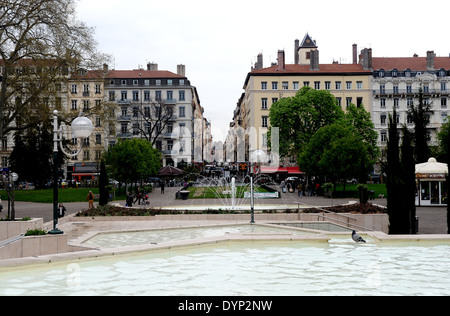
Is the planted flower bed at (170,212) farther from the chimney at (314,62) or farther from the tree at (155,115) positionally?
the chimney at (314,62)

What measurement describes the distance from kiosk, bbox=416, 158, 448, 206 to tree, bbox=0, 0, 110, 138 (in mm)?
25371

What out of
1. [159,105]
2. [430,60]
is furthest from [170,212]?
[430,60]

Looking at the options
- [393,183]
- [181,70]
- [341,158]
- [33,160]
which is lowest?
[393,183]

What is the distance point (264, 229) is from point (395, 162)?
232 inches

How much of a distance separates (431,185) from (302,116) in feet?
90.0

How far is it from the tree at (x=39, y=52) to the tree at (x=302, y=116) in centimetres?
3271

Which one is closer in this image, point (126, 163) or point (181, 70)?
point (126, 163)

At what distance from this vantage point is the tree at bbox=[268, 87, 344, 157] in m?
60.7

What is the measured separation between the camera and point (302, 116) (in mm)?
61094

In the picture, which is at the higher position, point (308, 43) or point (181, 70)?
point (308, 43)

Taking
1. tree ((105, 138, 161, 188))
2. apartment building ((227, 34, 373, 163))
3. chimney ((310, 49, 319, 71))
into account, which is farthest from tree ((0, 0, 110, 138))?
chimney ((310, 49, 319, 71))

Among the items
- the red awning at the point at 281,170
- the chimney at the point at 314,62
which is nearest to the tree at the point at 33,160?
the red awning at the point at 281,170

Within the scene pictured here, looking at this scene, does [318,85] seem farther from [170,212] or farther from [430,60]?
[170,212]

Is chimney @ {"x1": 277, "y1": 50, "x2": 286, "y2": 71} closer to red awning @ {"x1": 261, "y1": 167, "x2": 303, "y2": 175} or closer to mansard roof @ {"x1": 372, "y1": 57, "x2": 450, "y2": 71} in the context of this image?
mansard roof @ {"x1": 372, "y1": 57, "x2": 450, "y2": 71}
